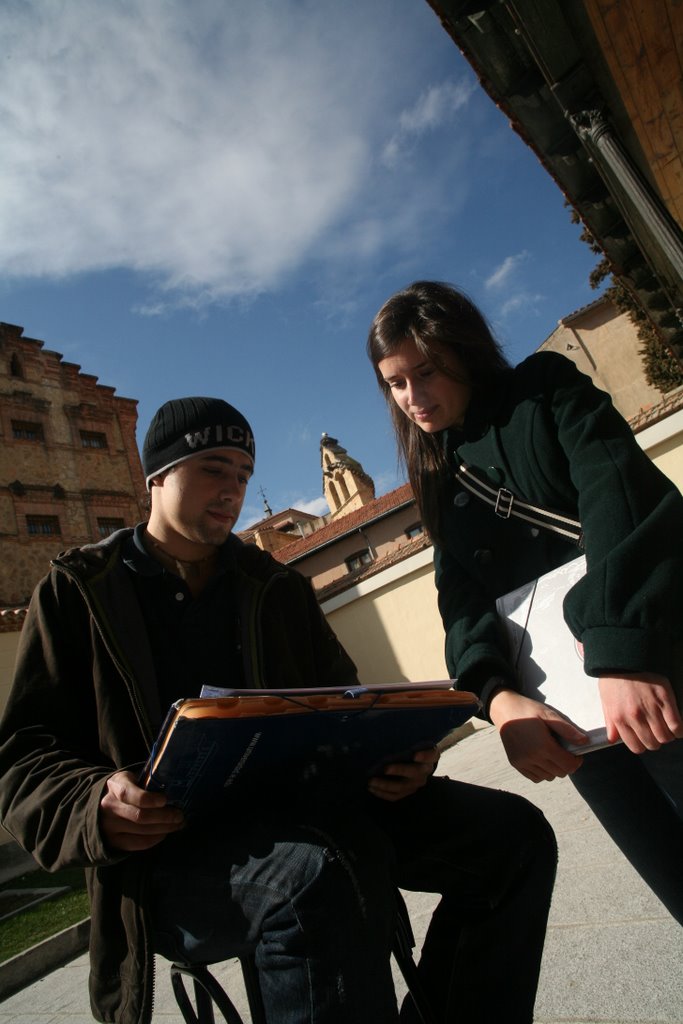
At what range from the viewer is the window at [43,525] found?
2220 centimetres

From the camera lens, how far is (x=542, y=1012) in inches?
66.2

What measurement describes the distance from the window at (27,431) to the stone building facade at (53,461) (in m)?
0.04

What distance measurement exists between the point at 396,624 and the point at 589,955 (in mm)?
9557

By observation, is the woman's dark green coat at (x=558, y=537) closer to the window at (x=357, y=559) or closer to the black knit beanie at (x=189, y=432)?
the black knit beanie at (x=189, y=432)

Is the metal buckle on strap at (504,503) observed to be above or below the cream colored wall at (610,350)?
below

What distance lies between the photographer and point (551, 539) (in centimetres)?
156

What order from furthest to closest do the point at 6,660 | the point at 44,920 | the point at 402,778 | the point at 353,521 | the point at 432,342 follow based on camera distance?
the point at 353,521 < the point at 6,660 < the point at 44,920 < the point at 432,342 < the point at 402,778

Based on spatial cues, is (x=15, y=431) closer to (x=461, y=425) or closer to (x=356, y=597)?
(x=356, y=597)

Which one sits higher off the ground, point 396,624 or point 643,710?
point 396,624

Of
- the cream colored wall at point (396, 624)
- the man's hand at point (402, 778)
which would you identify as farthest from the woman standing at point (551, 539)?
the cream colored wall at point (396, 624)

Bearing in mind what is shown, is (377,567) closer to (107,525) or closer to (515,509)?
(515,509)

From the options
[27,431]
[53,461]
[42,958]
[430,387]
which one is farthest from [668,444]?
[27,431]

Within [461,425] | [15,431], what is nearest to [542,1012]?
[461,425]

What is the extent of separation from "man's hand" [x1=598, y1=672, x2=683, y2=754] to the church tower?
108 feet
